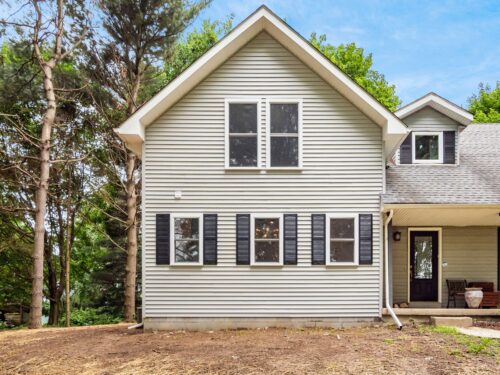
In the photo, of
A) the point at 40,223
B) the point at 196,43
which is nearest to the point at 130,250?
the point at 40,223

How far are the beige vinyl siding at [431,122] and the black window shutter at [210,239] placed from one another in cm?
626

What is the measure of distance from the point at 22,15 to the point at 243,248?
Answer: 10573 mm

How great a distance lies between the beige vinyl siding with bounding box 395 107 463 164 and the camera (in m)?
10.1

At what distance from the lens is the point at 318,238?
8.49m

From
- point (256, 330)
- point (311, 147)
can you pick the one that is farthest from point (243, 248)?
point (311, 147)

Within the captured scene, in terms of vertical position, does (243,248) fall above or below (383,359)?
above

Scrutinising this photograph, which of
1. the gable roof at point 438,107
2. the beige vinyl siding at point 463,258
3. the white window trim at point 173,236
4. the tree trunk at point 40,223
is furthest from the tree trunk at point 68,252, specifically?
the gable roof at point 438,107

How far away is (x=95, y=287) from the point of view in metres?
18.9

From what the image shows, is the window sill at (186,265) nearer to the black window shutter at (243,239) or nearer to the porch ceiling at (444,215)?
the black window shutter at (243,239)

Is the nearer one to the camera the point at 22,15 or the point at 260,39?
the point at 260,39

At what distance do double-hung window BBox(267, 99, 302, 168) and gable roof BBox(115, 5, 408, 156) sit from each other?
110 cm

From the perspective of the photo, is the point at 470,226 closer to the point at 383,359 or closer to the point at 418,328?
the point at 418,328

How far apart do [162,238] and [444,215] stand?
7.23 metres

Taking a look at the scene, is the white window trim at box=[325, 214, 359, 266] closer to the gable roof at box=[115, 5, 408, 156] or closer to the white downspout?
the white downspout
